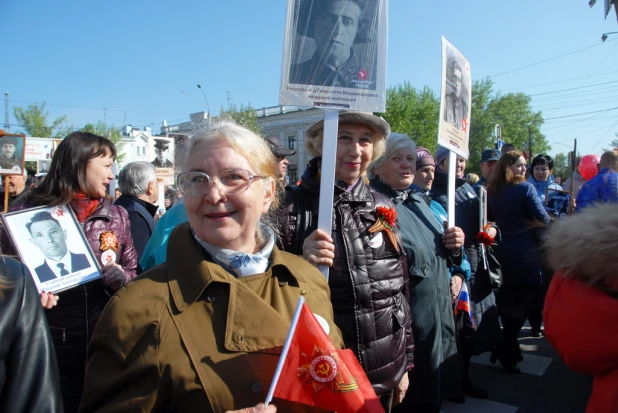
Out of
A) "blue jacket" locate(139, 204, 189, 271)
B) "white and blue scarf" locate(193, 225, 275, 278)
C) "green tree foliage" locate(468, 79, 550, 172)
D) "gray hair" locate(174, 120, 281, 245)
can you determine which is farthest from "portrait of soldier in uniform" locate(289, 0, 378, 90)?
"green tree foliage" locate(468, 79, 550, 172)

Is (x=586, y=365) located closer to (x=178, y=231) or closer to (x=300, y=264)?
(x=300, y=264)

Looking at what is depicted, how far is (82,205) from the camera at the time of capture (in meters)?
2.92

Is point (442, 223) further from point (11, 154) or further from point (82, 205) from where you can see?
point (11, 154)

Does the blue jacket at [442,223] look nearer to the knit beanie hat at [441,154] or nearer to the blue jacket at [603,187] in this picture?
the knit beanie hat at [441,154]

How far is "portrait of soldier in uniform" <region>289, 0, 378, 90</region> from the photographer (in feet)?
7.66

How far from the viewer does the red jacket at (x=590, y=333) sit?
4.92 feet

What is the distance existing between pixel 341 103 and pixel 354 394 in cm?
148

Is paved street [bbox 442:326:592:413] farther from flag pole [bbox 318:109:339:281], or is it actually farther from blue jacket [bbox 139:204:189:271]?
blue jacket [bbox 139:204:189:271]

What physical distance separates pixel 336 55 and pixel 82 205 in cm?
186

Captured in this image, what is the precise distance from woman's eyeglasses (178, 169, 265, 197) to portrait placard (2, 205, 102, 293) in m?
1.28

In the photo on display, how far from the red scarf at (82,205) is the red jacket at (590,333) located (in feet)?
8.82

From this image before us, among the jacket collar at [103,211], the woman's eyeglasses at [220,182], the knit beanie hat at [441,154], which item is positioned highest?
the knit beanie hat at [441,154]

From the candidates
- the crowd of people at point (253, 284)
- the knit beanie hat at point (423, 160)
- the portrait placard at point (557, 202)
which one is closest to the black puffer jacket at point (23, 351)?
the crowd of people at point (253, 284)

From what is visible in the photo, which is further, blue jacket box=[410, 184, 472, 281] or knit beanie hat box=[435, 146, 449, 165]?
knit beanie hat box=[435, 146, 449, 165]
